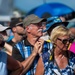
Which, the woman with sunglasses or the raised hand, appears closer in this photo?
the woman with sunglasses

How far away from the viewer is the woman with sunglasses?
5180mm

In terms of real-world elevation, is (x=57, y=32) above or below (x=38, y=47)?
above

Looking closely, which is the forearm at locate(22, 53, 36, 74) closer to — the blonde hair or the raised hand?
the raised hand

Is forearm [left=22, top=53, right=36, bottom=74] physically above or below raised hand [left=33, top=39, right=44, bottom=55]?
below

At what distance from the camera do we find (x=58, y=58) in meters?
5.32

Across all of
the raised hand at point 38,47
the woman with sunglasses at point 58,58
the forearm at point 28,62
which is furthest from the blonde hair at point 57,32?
the forearm at point 28,62

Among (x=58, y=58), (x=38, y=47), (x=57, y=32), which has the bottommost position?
(x=58, y=58)

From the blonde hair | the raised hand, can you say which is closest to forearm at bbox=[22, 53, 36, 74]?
the raised hand

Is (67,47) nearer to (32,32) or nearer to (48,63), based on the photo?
(48,63)

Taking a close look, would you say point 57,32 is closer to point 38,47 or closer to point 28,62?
point 38,47

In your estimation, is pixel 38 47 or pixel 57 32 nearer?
pixel 57 32

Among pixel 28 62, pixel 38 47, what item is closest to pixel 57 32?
pixel 38 47

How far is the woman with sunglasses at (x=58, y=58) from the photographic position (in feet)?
17.0

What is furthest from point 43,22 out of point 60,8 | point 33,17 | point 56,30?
point 60,8
